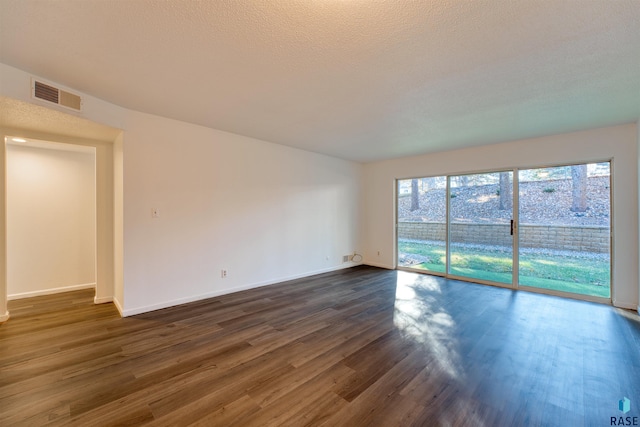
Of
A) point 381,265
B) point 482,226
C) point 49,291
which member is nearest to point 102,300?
point 49,291

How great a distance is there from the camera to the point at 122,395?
1828 millimetres

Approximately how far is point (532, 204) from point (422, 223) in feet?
6.25

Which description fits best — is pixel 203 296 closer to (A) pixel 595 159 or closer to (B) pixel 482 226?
(B) pixel 482 226

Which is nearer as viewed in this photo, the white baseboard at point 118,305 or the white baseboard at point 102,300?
the white baseboard at point 118,305

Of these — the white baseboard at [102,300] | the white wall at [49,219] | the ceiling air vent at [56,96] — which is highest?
the ceiling air vent at [56,96]

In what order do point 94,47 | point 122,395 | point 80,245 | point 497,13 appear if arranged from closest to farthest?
point 497,13 < point 122,395 < point 94,47 < point 80,245

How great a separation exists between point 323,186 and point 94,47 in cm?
411

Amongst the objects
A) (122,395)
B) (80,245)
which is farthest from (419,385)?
(80,245)

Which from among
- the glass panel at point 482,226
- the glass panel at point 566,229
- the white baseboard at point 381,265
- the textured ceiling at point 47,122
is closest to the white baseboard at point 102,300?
the textured ceiling at point 47,122

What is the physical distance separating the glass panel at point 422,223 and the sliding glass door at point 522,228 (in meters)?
0.02

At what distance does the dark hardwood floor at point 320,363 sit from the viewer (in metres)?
1.68

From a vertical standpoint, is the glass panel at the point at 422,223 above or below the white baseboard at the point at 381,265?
above

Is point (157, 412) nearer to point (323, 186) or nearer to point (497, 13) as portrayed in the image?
point (497, 13)

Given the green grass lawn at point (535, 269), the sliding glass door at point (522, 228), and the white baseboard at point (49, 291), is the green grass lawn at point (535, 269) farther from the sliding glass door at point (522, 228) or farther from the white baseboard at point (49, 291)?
the white baseboard at point (49, 291)
